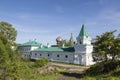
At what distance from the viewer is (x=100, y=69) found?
36.2 meters

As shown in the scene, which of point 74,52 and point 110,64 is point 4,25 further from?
point 110,64

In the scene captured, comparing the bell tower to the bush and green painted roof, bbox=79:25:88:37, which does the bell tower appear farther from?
the bush

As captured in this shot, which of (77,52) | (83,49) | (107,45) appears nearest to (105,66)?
(107,45)

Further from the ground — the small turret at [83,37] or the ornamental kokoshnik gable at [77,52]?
the small turret at [83,37]

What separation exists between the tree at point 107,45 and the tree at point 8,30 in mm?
33565

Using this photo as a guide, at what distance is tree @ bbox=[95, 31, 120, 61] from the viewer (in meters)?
33.4

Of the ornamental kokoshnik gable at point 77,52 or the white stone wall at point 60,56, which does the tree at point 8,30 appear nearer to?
the ornamental kokoshnik gable at point 77,52

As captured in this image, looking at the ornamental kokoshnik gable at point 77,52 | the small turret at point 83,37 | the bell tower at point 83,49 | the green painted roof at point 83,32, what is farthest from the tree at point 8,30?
the green painted roof at point 83,32

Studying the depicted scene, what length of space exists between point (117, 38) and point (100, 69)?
6.64m

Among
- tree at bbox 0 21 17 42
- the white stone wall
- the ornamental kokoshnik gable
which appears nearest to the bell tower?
the ornamental kokoshnik gable

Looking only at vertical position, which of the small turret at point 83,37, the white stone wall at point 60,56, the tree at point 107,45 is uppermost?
the small turret at point 83,37

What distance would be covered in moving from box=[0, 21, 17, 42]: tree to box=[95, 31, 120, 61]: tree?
33565mm

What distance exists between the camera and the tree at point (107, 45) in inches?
1315

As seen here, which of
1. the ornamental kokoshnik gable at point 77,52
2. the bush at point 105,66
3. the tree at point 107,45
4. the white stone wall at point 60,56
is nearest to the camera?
the tree at point 107,45
